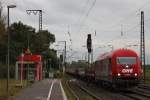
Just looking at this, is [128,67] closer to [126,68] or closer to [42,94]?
[126,68]

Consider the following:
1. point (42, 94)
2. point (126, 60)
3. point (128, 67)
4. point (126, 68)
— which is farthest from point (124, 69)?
point (42, 94)

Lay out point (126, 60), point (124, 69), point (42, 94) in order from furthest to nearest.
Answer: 1. point (126, 60)
2. point (124, 69)
3. point (42, 94)

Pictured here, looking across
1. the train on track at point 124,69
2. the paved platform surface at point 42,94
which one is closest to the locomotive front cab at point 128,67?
the train on track at point 124,69

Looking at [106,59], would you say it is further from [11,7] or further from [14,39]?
[14,39]

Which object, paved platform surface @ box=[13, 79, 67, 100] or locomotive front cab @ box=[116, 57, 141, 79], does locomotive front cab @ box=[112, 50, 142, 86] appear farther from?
paved platform surface @ box=[13, 79, 67, 100]

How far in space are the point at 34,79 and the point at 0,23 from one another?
1707 cm

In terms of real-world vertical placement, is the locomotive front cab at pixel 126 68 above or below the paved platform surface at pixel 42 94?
above

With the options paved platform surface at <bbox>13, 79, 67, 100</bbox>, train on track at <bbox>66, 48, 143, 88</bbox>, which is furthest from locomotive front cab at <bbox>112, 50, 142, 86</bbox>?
paved platform surface at <bbox>13, 79, 67, 100</bbox>

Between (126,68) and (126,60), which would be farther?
(126,60)

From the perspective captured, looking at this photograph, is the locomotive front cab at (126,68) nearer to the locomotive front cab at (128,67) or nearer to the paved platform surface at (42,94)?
the locomotive front cab at (128,67)

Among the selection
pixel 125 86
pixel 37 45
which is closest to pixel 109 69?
pixel 125 86

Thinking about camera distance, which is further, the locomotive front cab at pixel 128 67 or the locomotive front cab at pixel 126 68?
the locomotive front cab at pixel 128 67

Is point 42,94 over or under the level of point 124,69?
under

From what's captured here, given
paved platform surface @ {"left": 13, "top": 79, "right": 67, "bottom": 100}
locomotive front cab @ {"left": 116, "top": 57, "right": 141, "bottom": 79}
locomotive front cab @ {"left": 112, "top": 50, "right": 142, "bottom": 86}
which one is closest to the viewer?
paved platform surface @ {"left": 13, "top": 79, "right": 67, "bottom": 100}
